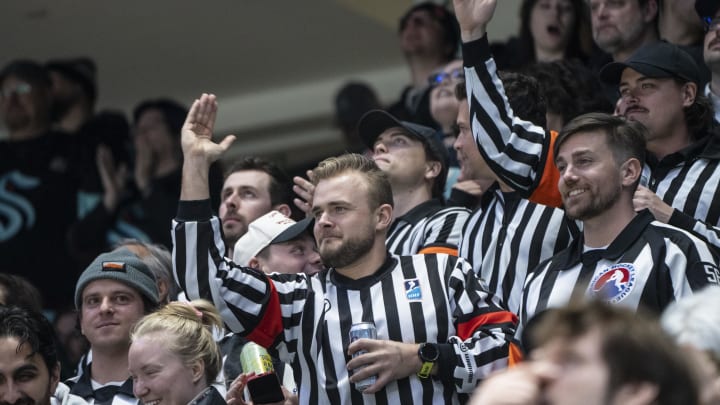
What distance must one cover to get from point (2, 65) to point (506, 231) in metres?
6.66

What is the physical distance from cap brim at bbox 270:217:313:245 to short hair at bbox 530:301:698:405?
112 inches

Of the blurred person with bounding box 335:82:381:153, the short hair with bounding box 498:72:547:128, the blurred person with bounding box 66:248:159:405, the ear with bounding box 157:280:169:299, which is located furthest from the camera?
the blurred person with bounding box 335:82:381:153

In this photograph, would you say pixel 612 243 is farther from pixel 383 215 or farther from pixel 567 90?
pixel 567 90

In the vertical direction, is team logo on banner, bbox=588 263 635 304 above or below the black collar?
below

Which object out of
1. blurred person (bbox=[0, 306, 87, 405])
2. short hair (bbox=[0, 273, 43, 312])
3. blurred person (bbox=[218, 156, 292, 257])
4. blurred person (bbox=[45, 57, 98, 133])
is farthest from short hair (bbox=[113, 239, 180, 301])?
blurred person (bbox=[45, 57, 98, 133])

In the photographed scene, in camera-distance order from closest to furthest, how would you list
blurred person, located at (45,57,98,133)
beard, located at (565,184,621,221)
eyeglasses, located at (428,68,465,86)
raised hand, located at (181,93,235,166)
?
1. beard, located at (565,184,621,221)
2. raised hand, located at (181,93,235,166)
3. eyeglasses, located at (428,68,465,86)
4. blurred person, located at (45,57,98,133)

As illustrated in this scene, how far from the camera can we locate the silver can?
4.46 meters

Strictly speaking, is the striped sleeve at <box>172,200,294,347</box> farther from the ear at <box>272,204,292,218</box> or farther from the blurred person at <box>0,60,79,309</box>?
the blurred person at <box>0,60,79,309</box>

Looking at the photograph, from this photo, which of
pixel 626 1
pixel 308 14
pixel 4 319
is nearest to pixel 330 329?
pixel 4 319

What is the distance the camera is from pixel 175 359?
15.1 feet

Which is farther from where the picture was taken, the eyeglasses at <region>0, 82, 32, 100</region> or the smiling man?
the eyeglasses at <region>0, 82, 32, 100</region>

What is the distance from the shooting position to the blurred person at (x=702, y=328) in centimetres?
299

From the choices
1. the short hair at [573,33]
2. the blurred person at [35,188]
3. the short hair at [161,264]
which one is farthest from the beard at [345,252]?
the blurred person at [35,188]

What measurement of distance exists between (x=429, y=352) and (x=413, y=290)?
0.91ft
